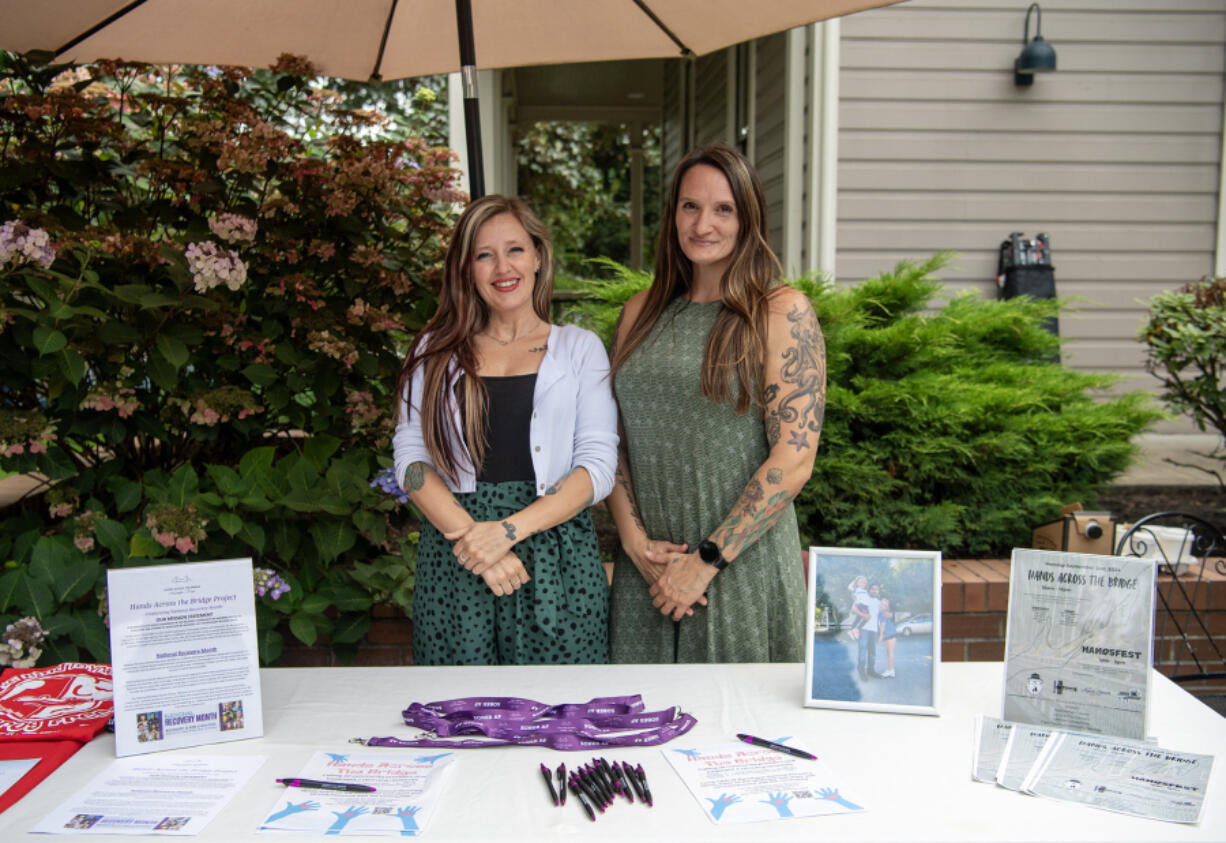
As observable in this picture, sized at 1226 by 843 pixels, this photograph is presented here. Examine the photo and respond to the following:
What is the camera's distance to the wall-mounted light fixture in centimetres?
473

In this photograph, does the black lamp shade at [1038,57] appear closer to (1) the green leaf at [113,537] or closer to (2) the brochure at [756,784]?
(2) the brochure at [756,784]

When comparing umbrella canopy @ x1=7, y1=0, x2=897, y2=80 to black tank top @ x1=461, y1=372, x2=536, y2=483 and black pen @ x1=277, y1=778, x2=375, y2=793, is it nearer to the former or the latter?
black tank top @ x1=461, y1=372, x2=536, y2=483

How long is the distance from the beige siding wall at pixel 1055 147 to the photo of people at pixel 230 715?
4146mm

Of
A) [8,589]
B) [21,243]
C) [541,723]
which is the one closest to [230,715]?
[541,723]

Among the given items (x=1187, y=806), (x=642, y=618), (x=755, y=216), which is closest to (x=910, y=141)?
(x=755, y=216)

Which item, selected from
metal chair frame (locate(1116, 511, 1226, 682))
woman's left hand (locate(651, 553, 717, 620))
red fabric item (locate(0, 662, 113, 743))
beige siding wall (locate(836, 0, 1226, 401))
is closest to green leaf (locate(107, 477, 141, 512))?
red fabric item (locate(0, 662, 113, 743))

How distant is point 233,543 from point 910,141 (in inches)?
155

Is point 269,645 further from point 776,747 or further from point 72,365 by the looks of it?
point 776,747

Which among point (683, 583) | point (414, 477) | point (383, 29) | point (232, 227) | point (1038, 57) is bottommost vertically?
point (683, 583)

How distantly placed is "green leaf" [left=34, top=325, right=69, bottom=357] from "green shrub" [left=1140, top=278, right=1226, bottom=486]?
348 cm

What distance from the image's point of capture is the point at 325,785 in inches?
48.9

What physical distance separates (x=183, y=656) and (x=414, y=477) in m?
0.59

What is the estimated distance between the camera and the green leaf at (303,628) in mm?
2277

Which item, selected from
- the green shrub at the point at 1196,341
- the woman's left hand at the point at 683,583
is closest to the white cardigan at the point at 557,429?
the woman's left hand at the point at 683,583
